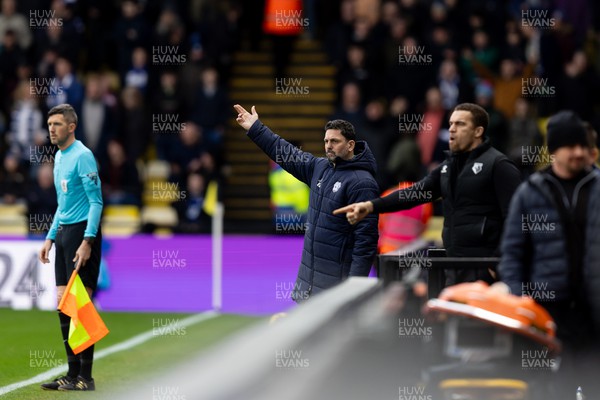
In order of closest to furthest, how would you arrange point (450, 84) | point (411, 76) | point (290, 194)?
1. point (290, 194)
2. point (450, 84)
3. point (411, 76)

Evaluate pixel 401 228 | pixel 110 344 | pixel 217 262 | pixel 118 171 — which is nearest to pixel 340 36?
pixel 118 171

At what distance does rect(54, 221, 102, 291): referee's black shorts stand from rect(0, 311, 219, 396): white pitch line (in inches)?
41.3

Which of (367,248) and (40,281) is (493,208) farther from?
(40,281)

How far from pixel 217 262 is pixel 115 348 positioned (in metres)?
4.79

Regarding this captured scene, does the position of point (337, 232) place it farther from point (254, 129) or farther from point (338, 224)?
point (254, 129)

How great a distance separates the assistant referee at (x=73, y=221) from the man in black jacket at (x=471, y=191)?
2.60 meters

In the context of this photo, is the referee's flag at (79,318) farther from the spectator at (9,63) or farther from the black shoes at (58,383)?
the spectator at (9,63)

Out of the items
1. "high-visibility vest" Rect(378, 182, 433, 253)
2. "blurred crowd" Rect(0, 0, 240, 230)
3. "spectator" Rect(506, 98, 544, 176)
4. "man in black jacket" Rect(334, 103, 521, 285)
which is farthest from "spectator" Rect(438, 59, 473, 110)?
"man in black jacket" Rect(334, 103, 521, 285)

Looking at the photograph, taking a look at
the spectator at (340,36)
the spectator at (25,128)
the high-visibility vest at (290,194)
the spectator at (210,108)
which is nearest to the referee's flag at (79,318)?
the high-visibility vest at (290,194)

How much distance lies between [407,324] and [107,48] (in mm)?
18322

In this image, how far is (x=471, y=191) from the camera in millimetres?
9367

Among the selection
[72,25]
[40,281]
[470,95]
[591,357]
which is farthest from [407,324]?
[72,25]

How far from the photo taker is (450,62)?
20953mm

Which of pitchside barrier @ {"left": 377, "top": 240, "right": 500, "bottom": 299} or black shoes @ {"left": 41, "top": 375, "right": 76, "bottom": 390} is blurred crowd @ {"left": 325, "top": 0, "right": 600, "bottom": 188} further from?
pitchside barrier @ {"left": 377, "top": 240, "right": 500, "bottom": 299}
